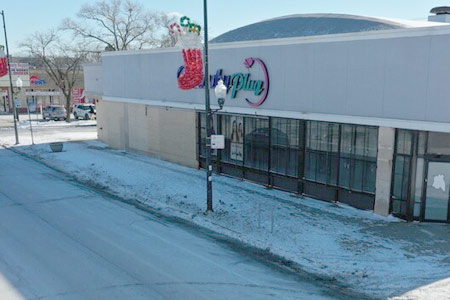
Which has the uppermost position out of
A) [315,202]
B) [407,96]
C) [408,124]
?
[407,96]

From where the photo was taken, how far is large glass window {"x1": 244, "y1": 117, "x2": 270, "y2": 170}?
17.9 m

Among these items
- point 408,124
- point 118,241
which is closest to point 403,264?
point 408,124

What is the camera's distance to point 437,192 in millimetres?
13156

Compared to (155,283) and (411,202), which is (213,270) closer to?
(155,283)

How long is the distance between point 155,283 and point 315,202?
26.7 feet

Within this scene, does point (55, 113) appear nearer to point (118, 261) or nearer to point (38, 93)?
point (38, 93)

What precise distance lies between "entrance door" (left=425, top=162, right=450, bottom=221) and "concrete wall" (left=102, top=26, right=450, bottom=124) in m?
1.55

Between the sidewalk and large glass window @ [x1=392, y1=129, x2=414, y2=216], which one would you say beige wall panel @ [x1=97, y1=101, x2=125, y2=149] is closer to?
the sidewalk

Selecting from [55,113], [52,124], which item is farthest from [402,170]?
[55,113]

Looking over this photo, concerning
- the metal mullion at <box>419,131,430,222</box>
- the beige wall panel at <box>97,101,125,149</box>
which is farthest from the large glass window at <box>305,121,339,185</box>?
the beige wall panel at <box>97,101,125,149</box>

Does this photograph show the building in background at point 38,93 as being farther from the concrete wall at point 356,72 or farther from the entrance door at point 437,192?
the entrance door at point 437,192

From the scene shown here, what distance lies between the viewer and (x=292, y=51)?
16047 mm

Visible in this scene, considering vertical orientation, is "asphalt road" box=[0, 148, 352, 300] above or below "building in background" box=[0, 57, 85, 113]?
below

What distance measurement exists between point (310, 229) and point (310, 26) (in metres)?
10.5
